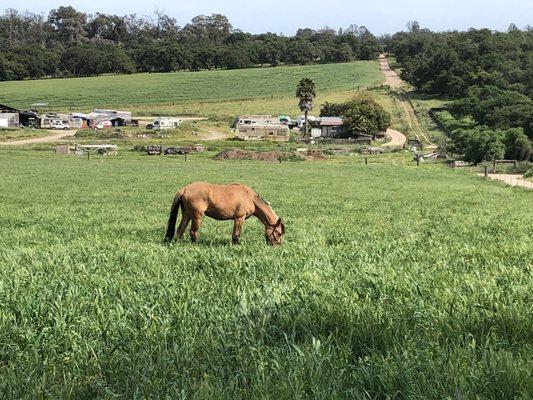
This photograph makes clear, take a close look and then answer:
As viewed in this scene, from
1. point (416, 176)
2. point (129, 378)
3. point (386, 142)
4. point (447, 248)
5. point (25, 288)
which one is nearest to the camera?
point (129, 378)

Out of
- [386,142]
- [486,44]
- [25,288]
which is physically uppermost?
[486,44]

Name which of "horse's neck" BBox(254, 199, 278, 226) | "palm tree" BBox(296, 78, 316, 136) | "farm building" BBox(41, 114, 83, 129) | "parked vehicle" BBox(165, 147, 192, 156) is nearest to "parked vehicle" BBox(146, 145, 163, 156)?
"parked vehicle" BBox(165, 147, 192, 156)

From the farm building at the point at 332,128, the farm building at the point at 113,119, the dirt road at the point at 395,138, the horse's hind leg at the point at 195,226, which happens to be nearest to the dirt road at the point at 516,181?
the horse's hind leg at the point at 195,226

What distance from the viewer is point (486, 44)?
170625 millimetres

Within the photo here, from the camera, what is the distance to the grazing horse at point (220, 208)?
1234 centimetres

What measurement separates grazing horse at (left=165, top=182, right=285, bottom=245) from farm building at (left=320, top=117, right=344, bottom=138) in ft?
352

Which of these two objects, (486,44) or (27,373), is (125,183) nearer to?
(27,373)

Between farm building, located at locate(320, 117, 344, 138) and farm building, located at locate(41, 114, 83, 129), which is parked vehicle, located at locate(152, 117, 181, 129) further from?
farm building, located at locate(320, 117, 344, 138)

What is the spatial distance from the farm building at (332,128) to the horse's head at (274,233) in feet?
353

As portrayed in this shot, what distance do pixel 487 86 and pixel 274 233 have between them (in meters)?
135

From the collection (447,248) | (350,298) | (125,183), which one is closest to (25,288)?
(350,298)

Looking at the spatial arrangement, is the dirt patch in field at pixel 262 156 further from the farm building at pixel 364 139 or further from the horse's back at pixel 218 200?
Answer: the horse's back at pixel 218 200

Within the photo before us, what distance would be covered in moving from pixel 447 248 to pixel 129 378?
835cm

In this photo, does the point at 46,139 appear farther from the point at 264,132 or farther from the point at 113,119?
the point at 264,132
